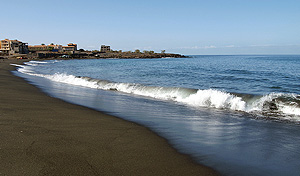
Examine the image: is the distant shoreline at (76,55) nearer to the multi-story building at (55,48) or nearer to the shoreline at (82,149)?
the multi-story building at (55,48)

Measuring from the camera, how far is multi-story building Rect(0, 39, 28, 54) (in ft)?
373

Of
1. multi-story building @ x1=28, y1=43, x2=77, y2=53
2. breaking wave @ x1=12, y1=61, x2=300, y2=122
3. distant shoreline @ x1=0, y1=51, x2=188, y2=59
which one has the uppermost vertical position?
multi-story building @ x1=28, y1=43, x2=77, y2=53

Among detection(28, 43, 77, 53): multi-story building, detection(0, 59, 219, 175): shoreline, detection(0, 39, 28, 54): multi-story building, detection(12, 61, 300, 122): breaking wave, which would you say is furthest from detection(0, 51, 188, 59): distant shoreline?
detection(0, 59, 219, 175): shoreline

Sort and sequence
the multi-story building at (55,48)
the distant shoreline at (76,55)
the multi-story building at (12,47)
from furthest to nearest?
the multi-story building at (55,48), the multi-story building at (12,47), the distant shoreline at (76,55)

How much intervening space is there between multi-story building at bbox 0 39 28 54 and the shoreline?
5007 inches

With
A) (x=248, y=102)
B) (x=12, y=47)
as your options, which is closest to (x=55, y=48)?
(x=12, y=47)

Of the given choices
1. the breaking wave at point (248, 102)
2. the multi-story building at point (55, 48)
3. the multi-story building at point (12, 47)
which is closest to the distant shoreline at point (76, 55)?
the multi-story building at point (12, 47)

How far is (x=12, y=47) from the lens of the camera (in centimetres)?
11744

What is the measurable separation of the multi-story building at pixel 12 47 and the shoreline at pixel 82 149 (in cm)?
12719

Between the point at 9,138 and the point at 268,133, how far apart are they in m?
5.90

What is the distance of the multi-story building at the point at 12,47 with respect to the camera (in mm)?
113812

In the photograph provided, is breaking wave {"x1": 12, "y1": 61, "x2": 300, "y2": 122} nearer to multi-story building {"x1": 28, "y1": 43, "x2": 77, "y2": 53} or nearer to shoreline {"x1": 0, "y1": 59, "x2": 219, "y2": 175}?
shoreline {"x1": 0, "y1": 59, "x2": 219, "y2": 175}

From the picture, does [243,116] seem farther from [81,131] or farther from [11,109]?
[11,109]

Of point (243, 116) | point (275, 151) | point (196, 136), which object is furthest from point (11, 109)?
point (243, 116)
